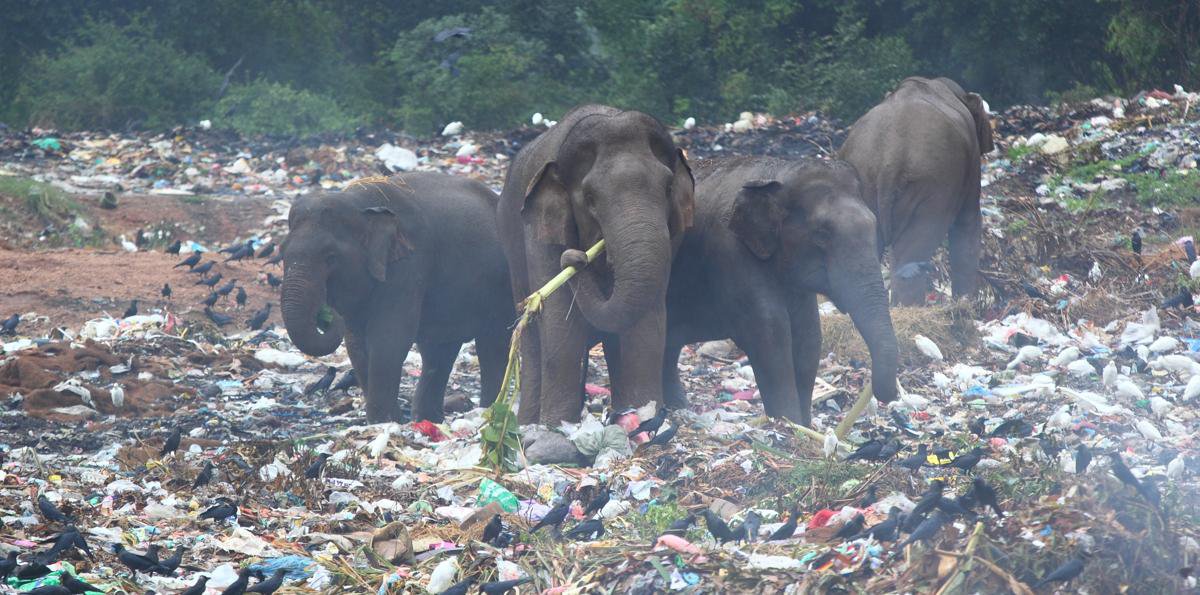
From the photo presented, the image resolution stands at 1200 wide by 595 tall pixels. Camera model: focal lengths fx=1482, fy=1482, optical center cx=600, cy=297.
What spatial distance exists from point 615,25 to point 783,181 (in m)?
17.8

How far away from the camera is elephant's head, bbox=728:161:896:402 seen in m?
7.96

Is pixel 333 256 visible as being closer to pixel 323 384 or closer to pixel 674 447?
pixel 323 384

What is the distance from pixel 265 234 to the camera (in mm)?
15266

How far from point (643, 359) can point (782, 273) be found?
1046 millimetres

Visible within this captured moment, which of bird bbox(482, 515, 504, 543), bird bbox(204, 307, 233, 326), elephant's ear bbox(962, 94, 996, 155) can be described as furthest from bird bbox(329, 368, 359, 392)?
elephant's ear bbox(962, 94, 996, 155)

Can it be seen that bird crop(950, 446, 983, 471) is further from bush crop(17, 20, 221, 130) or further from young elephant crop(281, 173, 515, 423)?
bush crop(17, 20, 221, 130)

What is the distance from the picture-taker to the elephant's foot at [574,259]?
7.46 m

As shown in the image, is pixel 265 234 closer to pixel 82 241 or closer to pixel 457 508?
pixel 82 241

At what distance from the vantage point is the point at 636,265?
23.9 ft

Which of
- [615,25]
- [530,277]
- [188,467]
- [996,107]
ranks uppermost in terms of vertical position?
[530,277]

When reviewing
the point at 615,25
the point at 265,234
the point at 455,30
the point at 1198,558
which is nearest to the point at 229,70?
the point at 455,30

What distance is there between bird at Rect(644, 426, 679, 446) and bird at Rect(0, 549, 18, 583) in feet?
10.0

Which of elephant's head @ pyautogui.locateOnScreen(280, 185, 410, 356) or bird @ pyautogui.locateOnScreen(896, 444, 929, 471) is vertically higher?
elephant's head @ pyautogui.locateOnScreen(280, 185, 410, 356)

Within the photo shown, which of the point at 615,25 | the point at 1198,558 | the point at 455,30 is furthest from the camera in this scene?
the point at 615,25
